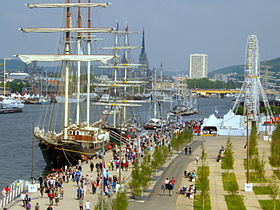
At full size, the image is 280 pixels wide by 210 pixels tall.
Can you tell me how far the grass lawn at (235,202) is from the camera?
31956 millimetres

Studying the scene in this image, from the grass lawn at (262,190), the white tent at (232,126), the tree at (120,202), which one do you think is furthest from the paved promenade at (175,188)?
the white tent at (232,126)

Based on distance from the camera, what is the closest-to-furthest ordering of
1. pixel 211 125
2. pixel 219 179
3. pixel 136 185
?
pixel 136 185, pixel 219 179, pixel 211 125

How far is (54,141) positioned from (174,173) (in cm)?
1213

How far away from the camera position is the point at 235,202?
108 feet

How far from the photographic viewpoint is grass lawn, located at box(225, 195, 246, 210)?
31956mm

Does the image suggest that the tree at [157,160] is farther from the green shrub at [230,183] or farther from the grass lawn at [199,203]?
the grass lawn at [199,203]

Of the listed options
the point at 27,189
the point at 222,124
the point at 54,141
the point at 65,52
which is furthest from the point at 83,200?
the point at 222,124

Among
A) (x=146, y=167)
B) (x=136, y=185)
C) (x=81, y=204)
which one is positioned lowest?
(x=81, y=204)

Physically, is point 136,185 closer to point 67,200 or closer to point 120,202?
point 67,200

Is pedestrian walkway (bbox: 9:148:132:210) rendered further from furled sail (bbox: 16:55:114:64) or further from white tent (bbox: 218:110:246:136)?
white tent (bbox: 218:110:246:136)

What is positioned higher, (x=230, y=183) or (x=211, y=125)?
(x=211, y=125)

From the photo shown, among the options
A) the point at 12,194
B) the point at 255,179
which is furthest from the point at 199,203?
the point at 12,194

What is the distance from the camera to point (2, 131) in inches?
3558

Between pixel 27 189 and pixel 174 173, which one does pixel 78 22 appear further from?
pixel 27 189
